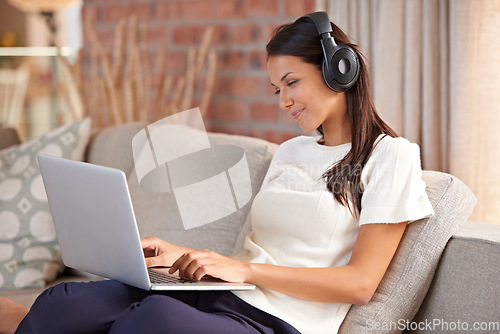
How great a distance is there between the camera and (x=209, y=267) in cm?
123

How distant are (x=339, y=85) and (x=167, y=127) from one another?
30.9 inches

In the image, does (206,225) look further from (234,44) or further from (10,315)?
(234,44)

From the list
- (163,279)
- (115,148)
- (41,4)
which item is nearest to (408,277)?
(163,279)

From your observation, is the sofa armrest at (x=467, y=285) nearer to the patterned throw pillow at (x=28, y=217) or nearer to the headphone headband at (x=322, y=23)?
the headphone headband at (x=322, y=23)

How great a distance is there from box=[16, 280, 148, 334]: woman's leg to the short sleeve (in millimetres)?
537

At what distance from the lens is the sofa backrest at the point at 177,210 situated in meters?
1.79

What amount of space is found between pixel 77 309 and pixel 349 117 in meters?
0.73

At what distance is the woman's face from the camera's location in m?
1.42

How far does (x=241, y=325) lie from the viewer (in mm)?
1240

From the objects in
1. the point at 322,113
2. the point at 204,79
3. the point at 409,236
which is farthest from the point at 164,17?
the point at 409,236

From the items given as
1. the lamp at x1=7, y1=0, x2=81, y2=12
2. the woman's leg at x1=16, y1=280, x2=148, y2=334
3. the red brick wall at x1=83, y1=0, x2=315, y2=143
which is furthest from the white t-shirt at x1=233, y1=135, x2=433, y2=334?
the lamp at x1=7, y1=0, x2=81, y2=12

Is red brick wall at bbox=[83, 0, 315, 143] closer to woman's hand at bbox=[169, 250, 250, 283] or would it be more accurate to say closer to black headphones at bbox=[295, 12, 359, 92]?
black headphones at bbox=[295, 12, 359, 92]

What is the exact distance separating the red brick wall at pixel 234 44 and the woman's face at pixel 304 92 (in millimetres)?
1149

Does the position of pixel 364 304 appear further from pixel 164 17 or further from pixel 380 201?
pixel 164 17
